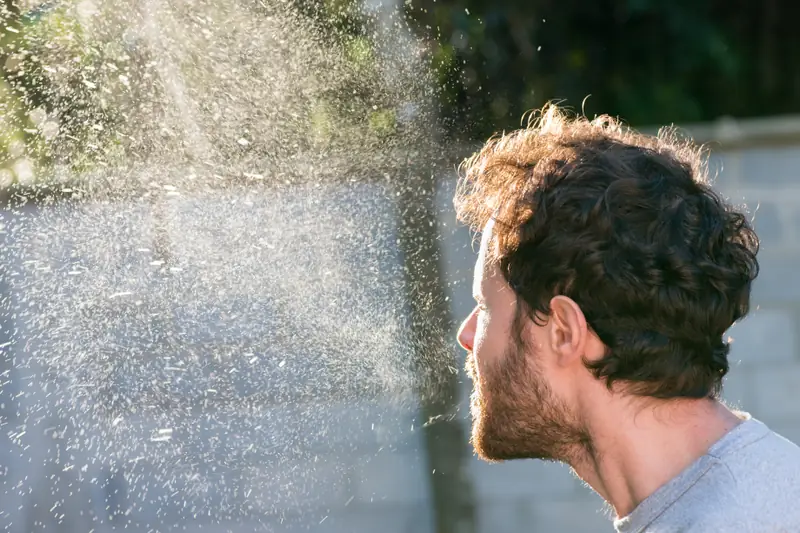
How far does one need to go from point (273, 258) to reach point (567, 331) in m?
1.29

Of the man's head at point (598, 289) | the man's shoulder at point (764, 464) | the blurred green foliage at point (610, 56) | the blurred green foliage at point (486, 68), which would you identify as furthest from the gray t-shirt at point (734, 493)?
the blurred green foliage at point (610, 56)

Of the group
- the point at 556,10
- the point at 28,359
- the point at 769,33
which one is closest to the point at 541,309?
the point at 28,359

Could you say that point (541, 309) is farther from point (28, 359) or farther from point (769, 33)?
point (769, 33)

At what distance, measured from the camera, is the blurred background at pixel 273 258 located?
2553 mm

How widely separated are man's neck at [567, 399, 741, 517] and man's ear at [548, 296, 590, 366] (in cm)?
10

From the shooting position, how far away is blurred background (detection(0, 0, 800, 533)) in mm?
2553

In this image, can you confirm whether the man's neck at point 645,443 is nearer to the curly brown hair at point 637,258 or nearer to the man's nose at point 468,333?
the curly brown hair at point 637,258

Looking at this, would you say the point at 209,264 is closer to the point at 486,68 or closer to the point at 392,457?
the point at 392,457

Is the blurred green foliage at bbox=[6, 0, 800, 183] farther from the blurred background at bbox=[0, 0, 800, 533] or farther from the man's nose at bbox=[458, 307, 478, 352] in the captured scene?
the man's nose at bbox=[458, 307, 478, 352]

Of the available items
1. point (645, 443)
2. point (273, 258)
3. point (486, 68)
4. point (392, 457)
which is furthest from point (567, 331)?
point (486, 68)

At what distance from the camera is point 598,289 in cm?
154

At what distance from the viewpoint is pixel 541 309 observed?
5.21ft

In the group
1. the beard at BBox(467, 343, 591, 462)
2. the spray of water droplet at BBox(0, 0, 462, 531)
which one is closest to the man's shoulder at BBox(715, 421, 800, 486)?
the beard at BBox(467, 343, 591, 462)

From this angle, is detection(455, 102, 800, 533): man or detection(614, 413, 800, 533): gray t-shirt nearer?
detection(614, 413, 800, 533): gray t-shirt
